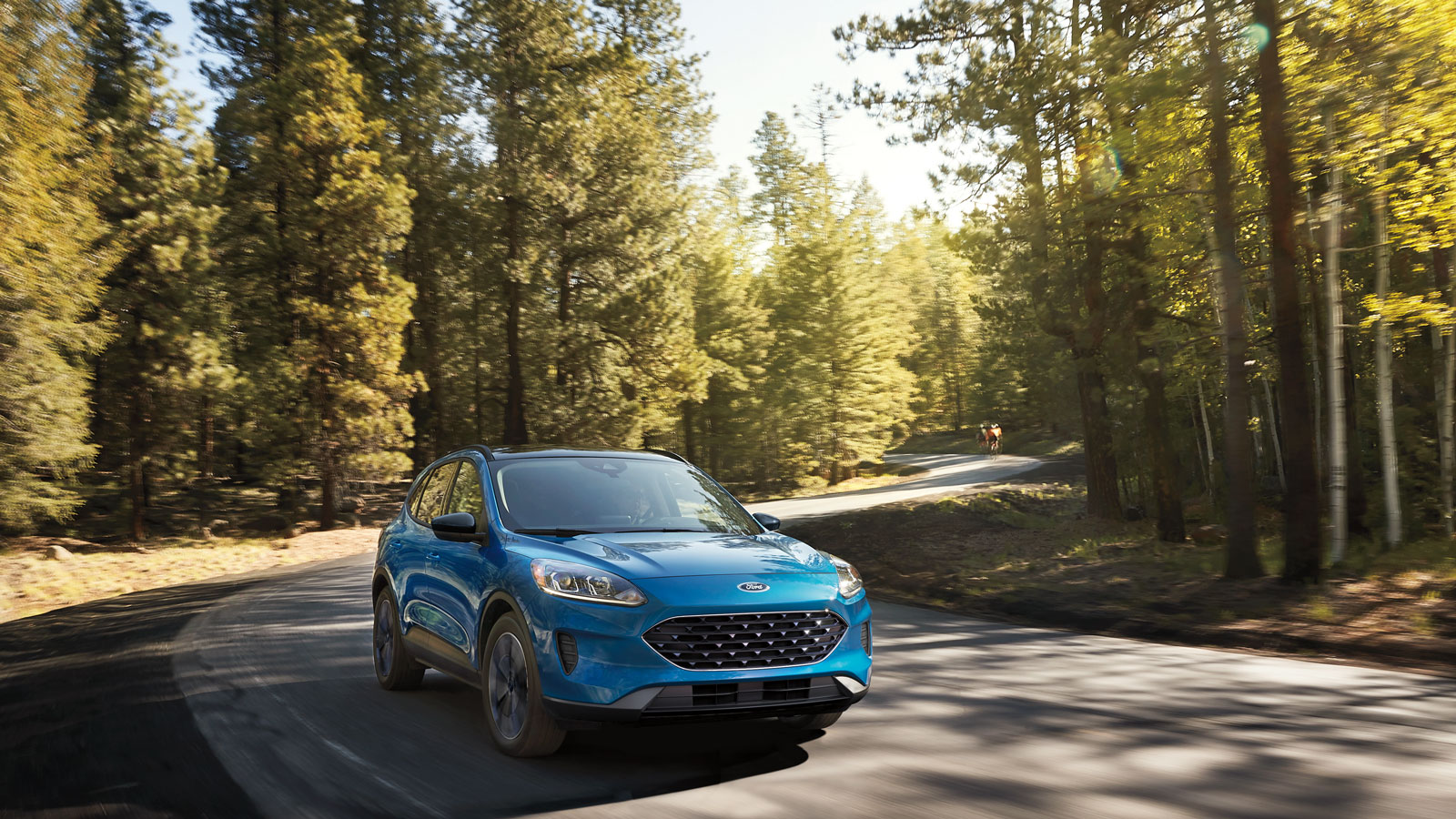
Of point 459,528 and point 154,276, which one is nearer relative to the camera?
point 459,528

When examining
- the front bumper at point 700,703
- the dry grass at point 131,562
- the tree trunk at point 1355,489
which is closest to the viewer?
the front bumper at point 700,703

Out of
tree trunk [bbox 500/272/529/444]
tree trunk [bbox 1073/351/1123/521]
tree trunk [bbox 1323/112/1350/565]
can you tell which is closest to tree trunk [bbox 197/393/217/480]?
tree trunk [bbox 500/272/529/444]

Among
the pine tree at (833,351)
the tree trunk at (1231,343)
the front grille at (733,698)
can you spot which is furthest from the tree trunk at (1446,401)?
the pine tree at (833,351)

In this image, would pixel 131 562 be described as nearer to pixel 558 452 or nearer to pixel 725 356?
pixel 558 452

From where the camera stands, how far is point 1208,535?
68.6 ft

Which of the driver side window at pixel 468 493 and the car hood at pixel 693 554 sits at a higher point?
the driver side window at pixel 468 493

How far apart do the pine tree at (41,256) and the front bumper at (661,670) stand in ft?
64.3


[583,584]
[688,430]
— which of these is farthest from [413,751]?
[688,430]

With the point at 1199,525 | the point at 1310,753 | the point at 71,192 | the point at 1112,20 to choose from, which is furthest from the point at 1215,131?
the point at 71,192

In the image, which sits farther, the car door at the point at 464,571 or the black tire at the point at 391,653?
the black tire at the point at 391,653

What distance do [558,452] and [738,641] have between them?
2550mm

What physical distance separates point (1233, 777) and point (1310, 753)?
0.81 m

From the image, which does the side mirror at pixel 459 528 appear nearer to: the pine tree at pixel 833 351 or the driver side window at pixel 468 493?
the driver side window at pixel 468 493

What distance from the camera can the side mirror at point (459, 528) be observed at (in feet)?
20.6
